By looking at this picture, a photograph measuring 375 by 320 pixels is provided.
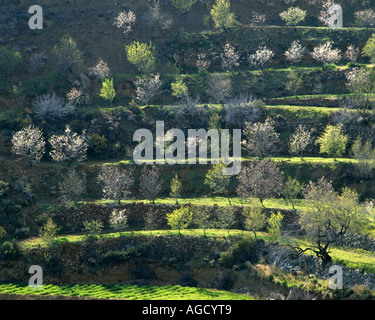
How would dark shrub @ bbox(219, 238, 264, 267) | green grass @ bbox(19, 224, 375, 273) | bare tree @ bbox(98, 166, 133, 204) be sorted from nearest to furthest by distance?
green grass @ bbox(19, 224, 375, 273)
dark shrub @ bbox(219, 238, 264, 267)
bare tree @ bbox(98, 166, 133, 204)

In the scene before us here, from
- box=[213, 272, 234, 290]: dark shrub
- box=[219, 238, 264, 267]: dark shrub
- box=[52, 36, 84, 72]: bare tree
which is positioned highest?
box=[52, 36, 84, 72]: bare tree

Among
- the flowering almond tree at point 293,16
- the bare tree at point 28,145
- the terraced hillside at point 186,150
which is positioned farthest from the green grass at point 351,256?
the flowering almond tree at point 293,16

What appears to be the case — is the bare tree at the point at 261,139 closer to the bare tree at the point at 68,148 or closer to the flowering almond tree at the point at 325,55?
the flowering almond tree at the point at 325,55

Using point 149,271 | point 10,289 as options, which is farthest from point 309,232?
point 10,289

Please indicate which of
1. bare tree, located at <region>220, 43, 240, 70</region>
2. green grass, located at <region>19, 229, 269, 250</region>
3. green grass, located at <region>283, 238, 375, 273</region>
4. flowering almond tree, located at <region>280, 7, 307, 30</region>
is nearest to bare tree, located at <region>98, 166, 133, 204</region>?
green grass, located at <region>19, 229, 269, 250</region>

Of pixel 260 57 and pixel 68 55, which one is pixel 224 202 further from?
pixel 68 55

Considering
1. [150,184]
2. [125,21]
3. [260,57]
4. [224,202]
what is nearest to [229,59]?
[260,57]

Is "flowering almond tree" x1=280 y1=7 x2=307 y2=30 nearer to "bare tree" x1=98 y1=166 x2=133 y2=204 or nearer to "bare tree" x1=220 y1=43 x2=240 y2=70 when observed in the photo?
"bare tree" x1=220 y1=43 x2=240 y2=70

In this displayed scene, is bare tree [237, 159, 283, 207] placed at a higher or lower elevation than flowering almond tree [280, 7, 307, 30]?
lower

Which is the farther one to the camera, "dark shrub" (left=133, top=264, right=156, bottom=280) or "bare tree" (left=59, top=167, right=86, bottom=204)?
"bare tree" (left=59, top=167, right=86, bottom=204)

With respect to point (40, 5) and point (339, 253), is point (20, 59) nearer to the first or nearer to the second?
point (40, 5)
